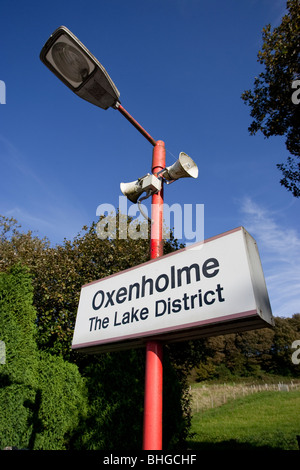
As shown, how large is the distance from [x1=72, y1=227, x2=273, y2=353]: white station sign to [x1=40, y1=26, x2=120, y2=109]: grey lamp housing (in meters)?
1.92

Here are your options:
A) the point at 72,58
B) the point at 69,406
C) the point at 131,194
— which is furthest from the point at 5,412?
the point at 72,58

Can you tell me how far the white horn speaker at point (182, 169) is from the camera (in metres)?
3.01

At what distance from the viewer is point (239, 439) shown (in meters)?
15.5

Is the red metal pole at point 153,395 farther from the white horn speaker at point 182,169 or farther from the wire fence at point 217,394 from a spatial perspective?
the wire fence at point 217,394

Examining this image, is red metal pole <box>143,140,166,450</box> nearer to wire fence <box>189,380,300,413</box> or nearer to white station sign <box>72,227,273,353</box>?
white station sign <box>72,227,273,353</box>

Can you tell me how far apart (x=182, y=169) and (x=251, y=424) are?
70.7 ft

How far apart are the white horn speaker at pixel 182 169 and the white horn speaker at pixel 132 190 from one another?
306 millimetres

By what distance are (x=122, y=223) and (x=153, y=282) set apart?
11452 mm

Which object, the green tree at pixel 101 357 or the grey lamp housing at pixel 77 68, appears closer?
the grey lamp housing at pixel 77 68

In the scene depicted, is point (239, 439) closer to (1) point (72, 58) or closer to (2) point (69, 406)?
(2) point (69, 406)

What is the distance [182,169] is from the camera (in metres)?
3.01

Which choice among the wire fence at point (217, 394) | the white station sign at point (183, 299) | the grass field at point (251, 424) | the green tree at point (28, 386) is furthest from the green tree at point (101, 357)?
the wire fence at point (217, 394)

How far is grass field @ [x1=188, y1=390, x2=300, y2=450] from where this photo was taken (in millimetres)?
14172
